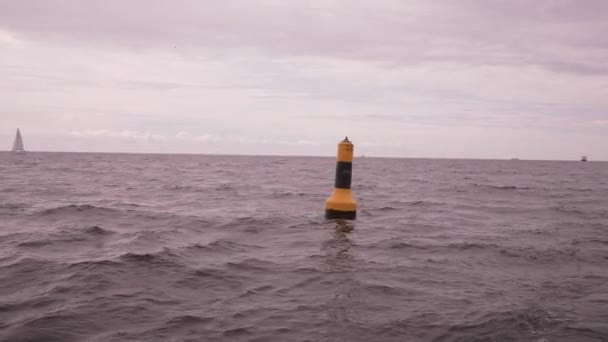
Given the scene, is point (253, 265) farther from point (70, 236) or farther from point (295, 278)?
point (70, 236)

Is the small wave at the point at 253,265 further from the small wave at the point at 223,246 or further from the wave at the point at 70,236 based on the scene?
the wave at the point at 70,236

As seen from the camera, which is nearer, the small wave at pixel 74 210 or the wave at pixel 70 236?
the wave at pixel 70 236

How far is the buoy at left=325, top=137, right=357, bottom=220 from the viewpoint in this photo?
11.0 meters

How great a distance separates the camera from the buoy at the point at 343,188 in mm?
10984

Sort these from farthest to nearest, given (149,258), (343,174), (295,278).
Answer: (343,174) → (149,258) → (295,278)

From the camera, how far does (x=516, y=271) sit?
7297mm

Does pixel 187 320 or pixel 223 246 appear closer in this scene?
pixel 187 320

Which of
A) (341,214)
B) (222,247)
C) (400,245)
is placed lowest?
(222,247)

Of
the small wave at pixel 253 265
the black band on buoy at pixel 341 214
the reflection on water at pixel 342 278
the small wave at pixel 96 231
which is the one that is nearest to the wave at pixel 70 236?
the small wave at pixel 96 231

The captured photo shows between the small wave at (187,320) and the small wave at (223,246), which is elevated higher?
the small wave at (223,246)

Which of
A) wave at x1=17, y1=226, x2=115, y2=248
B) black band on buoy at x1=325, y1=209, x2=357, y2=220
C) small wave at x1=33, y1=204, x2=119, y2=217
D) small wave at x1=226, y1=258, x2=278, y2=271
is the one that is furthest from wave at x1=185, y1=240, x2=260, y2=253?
small wave at x1=33, y1=204, x2=119, y2=217

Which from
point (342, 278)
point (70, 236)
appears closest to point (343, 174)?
point (342, 278)

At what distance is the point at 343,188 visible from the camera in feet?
36.6

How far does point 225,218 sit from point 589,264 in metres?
8.31
